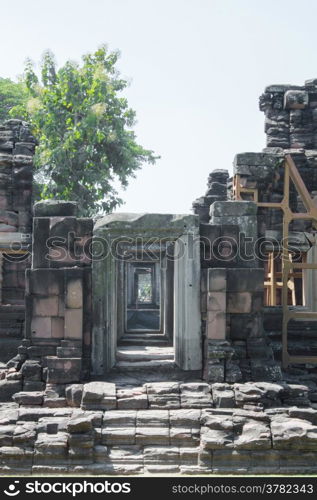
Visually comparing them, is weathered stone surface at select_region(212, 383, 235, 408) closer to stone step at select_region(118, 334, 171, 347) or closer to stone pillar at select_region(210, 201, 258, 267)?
stone pillar at select_region(210, 201, 258, 267)

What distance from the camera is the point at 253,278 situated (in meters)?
7.77

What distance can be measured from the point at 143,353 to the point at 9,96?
21.6 meters

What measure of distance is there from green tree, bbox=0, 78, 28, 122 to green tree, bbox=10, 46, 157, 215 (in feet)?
19.7

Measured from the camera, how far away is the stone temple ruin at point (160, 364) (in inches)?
240

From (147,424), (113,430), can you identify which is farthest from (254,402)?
(113,430)

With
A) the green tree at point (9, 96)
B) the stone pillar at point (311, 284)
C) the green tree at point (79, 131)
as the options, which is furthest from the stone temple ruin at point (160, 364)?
the green tree at point (9, 96)

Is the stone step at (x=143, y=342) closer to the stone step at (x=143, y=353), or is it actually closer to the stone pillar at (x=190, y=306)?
the stone step at (x=143, y=353)

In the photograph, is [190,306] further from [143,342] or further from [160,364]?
[143,342]

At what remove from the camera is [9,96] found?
2756cm

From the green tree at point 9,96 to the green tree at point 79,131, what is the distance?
5994 millimetres

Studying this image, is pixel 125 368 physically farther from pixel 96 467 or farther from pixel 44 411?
pixel 96 467
